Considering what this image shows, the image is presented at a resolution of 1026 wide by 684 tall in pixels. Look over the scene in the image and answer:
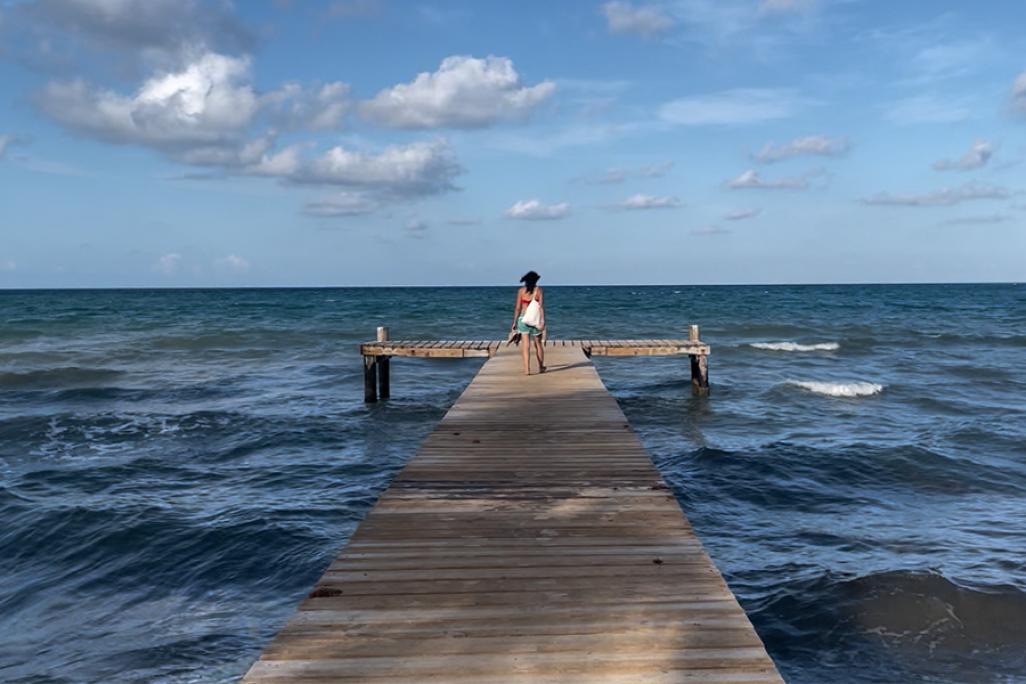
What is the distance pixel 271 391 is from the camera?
67.5 ft

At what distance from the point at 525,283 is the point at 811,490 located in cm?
532

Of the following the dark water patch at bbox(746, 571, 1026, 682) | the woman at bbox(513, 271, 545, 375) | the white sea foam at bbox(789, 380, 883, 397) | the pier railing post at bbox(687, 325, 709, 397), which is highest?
the woman at bbox(513, 271, 545, 375)

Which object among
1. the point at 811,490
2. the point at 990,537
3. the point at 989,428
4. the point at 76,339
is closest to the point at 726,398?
the point at 989,428

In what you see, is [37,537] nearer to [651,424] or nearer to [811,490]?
[811,490]

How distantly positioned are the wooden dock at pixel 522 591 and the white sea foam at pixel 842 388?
44.9 feet

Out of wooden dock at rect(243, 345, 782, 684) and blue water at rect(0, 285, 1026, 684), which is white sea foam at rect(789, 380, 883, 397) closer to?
blue water at rect(0, 285, 1026, 684)

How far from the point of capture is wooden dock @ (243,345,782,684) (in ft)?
11.0

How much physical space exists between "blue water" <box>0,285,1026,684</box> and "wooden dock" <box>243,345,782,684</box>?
185 centimetres

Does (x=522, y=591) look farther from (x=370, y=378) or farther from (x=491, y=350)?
(x=370, y=378)

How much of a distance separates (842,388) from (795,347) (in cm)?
1257

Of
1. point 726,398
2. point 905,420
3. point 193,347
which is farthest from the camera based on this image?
point 193,347

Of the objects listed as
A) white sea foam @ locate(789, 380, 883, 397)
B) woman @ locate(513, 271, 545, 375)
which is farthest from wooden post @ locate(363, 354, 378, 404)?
white sea foam @ locate(789, 380, 883, 397)

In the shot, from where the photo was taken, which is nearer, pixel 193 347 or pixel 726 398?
pixel 726 398

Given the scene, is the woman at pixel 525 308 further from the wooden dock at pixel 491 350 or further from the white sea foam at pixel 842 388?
the white sea foam at pixel 842 388
